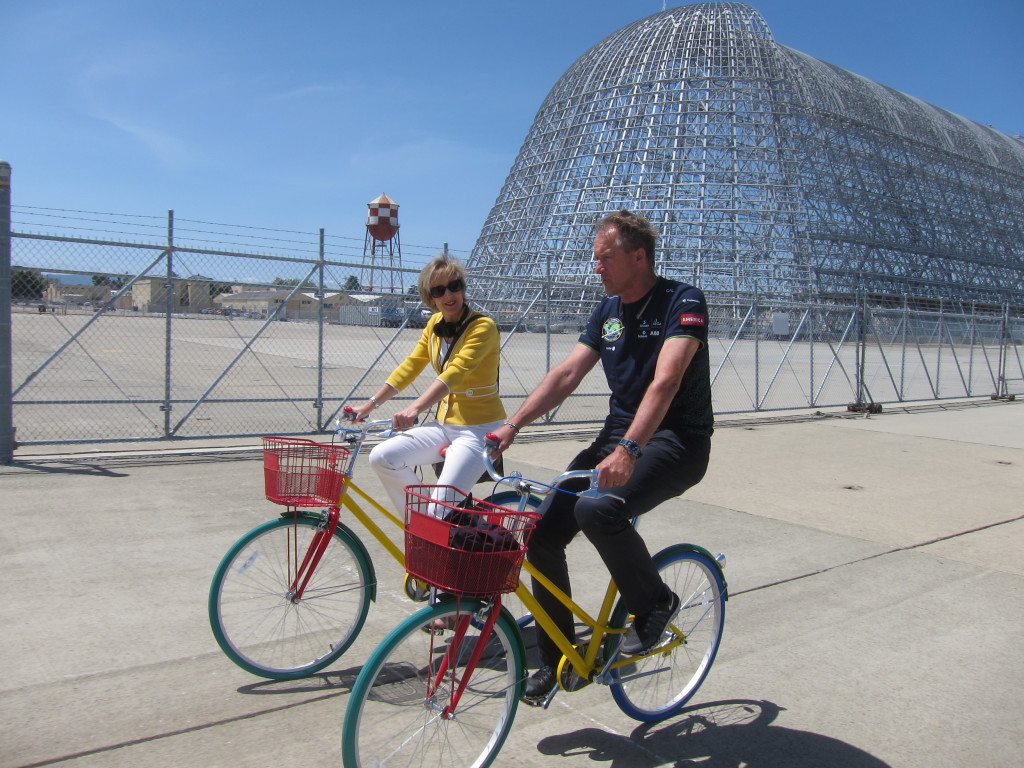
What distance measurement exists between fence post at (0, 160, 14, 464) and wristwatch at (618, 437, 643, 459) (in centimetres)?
705

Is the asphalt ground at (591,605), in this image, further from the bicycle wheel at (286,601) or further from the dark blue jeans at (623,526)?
the dark blue jeans at (623,526)

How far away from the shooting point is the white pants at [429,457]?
382cm

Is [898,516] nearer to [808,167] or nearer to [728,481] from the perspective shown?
[728,481]

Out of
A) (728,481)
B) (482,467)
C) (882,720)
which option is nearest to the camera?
(882,720)

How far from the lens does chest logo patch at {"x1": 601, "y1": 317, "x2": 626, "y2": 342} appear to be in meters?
3.48

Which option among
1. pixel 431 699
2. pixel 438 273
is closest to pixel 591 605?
pixel 438 273

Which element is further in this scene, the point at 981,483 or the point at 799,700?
the point at 981,483

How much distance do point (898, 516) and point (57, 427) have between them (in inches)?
379

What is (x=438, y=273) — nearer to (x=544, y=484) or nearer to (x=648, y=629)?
(x=544, y=484)

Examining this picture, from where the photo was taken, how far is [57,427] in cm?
1059

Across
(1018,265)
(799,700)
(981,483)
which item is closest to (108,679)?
(799,700)

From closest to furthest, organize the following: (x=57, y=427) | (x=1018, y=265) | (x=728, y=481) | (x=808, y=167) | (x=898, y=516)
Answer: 1. (x=898, y=516)
2. (x=728, y=481)
3. (x=57, y=427)
4. (x=808, y=167)
5. (x=1018, y=265)

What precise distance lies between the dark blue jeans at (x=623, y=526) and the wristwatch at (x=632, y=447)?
190mm

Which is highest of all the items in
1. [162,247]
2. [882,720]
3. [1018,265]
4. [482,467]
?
[1018,265]
